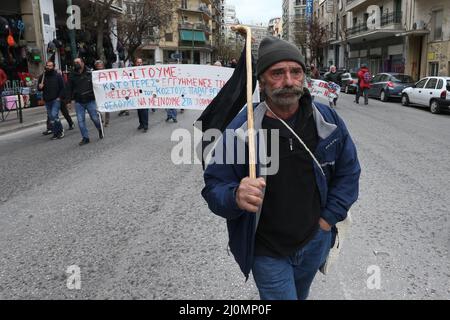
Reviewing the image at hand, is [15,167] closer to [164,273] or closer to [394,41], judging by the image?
[164,273]

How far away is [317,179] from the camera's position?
2.11 meters

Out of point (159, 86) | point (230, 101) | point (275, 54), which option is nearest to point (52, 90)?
point (159, 86)

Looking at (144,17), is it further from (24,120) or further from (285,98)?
(285,98)

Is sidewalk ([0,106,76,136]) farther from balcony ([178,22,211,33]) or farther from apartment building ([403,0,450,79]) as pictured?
balcony ([178,22,211,33])

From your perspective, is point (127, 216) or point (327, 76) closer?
point (127, 216)

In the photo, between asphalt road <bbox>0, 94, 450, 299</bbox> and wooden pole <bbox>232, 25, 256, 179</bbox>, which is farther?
asphalt road <bbox>0, 94, 450, 299</bbox>

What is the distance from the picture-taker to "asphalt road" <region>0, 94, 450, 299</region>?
3328 mm

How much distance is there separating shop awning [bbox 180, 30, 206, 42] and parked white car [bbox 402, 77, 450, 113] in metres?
54.1

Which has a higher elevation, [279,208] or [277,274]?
[279,208]

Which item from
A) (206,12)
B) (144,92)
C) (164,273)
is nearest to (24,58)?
(144,92)

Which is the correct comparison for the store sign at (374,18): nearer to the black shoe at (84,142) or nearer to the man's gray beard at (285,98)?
the black shoe at (84,142)

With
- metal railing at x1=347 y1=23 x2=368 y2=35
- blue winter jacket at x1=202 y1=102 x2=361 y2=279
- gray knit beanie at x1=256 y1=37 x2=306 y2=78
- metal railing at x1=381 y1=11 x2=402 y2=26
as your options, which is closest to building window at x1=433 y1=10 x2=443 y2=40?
metal railing at x1=381 y1=11 x2=402 y2=26

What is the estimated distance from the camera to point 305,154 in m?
2.07

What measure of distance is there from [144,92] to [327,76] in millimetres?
10928
